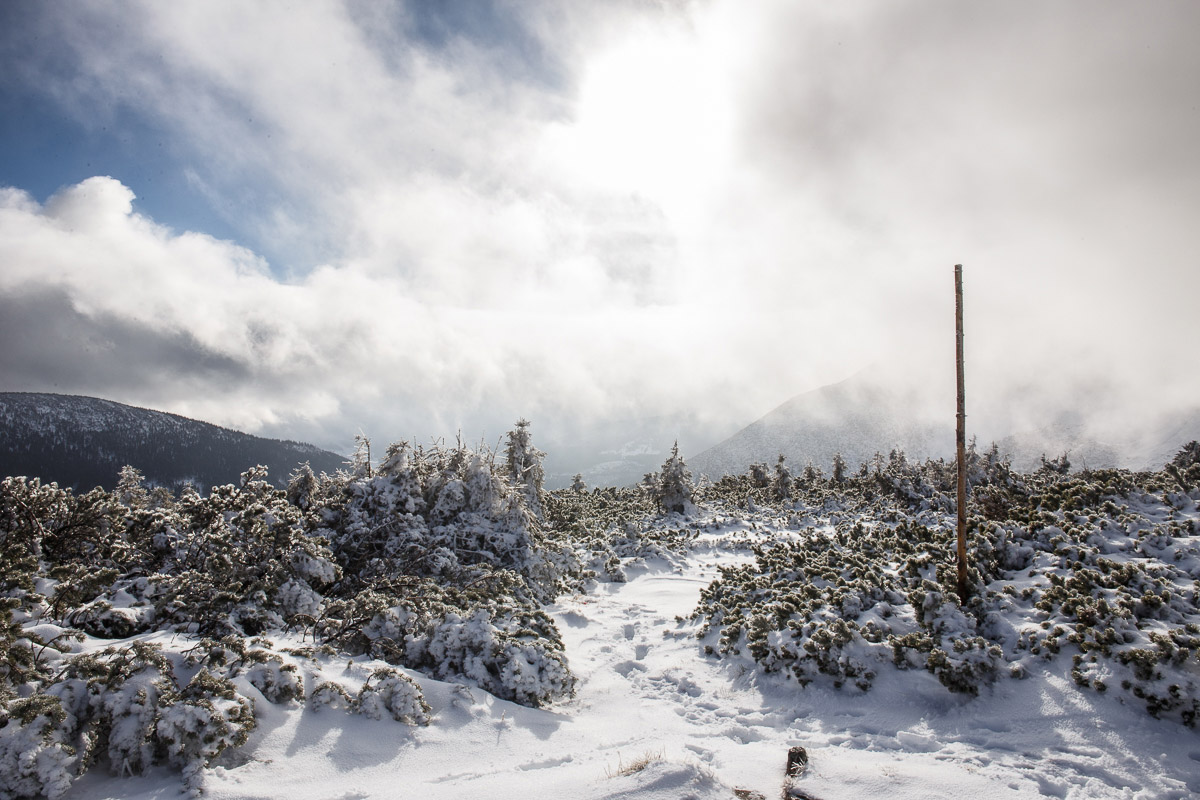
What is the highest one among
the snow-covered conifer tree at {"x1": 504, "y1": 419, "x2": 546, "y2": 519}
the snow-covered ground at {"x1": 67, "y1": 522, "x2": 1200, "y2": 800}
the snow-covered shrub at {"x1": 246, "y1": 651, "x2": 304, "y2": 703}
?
the snow-covered conifer tree at {"x1": 504, "y1": 419, "x2": 546, "y2": 519}

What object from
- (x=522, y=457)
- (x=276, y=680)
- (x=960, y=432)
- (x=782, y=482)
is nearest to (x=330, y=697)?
(x=276, y=680)

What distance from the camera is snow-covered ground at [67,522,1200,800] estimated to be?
18.2ft

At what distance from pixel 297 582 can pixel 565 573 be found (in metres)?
9.67

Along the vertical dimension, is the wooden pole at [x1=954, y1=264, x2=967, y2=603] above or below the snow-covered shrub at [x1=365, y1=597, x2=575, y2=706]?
above

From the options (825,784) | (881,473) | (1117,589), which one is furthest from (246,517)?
(881,473)

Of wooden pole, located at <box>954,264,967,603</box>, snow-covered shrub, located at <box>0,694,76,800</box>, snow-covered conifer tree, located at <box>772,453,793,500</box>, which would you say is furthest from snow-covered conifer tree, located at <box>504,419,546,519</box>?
snow-covered conifer tree, located at <box>772,453,793,500</box>

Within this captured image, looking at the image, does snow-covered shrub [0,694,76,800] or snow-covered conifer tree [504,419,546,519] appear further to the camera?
snow-covered conifer tree [504,419,546,519]

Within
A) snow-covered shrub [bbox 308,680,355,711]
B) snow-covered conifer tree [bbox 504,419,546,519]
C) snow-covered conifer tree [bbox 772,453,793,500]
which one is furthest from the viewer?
snow-covered conifer tree [bbox 772,453,793,500]

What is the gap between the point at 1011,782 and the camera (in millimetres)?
6285

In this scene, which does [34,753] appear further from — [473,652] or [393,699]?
[473,652]

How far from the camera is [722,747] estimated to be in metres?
7.54

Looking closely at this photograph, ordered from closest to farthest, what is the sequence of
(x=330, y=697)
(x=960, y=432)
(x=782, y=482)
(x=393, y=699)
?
1. (x=330, y=697)
2. (x=393, y=699)
3. (x=960, y=432)
4. (x=782, y=482)

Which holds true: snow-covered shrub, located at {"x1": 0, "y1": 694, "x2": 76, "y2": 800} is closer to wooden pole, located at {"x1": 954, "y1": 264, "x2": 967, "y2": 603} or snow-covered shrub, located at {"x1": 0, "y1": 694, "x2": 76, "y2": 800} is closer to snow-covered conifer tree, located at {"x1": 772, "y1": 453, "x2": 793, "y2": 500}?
wooden pole, located at {"x1": 954, "y1": 264, "x2": 967, "y2": 603}

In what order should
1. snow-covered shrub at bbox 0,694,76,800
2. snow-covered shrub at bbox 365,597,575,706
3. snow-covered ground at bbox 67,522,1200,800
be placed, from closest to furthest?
1. snow-covered shrub at bbox 0,694,76,800
2. snow-covered ground at bbox 67,522,1200,800
3. snow-covered shrub at bbox 365,597,575,706
